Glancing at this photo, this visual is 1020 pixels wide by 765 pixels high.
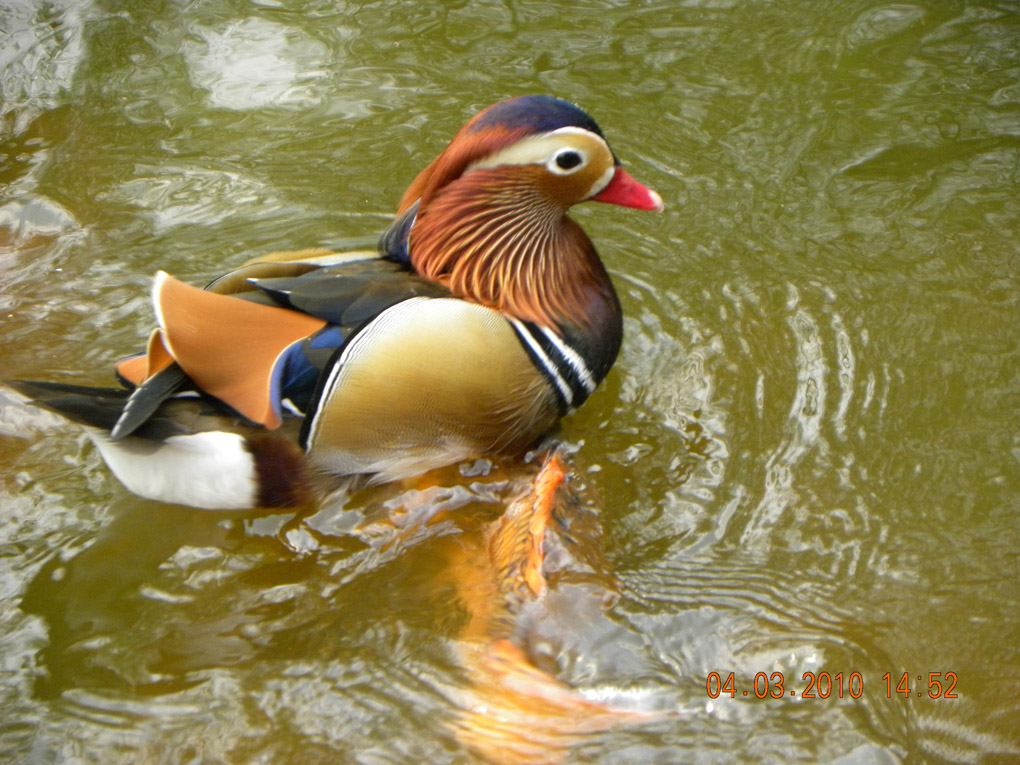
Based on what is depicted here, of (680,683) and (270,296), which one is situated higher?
(270,296)

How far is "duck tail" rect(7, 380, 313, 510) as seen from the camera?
2.66 m

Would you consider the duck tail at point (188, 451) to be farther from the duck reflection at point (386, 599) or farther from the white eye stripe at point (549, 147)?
the white eye stripe at point (549, 147)

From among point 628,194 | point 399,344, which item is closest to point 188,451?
point 399,344

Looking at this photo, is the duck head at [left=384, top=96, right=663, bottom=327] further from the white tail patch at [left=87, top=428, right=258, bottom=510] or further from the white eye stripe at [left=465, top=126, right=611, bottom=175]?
the white tail patch at [left=87, top=428, right=258, bottom=510]

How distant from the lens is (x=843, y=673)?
2389 mm

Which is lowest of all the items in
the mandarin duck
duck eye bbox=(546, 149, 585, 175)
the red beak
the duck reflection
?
the duck reflection

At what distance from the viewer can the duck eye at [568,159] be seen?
291cm

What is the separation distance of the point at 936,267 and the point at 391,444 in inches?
84.1

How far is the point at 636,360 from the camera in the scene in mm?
3484

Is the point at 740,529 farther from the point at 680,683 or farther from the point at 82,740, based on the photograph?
the point at 82,740

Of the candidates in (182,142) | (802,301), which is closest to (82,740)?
(802,301)

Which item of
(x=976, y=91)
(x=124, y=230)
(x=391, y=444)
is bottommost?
(x=391, y=444)

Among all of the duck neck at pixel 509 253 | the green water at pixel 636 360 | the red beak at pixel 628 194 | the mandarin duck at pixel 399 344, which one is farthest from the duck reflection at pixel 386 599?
the red beak at pixel 628 194

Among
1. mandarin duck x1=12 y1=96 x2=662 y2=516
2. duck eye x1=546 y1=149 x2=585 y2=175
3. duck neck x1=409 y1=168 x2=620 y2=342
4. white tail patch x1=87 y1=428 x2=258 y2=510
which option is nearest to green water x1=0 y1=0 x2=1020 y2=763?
white tail patch x1=87 y1=428 x2=258 y2=510
